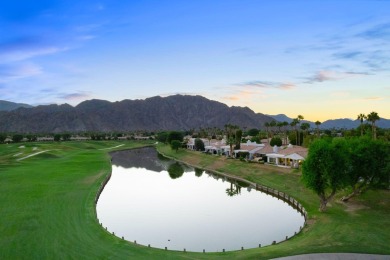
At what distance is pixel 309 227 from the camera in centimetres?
3409

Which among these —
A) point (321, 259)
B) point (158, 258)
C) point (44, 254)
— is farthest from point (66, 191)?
point (321, 259)

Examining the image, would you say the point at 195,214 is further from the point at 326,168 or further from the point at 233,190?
the point at 233,190

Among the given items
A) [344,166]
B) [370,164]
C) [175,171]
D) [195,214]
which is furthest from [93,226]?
[175,171]

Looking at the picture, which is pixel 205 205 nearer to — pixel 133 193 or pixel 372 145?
pixel 133 193

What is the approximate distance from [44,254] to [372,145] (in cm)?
3443

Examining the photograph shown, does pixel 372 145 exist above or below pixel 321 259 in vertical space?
above

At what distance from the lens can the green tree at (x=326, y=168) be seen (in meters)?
37.6

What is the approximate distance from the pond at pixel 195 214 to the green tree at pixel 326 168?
4.28 meters

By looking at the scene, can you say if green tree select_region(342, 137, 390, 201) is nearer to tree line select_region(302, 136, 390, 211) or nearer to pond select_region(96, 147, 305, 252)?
tree line select_region(302, 136, 390, 211)

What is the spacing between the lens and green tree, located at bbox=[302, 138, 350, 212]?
3759 centimetres

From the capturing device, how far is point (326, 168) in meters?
37.6

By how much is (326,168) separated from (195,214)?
15.4m

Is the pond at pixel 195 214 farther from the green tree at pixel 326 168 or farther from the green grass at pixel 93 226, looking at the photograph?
the green tree at pixel 326 168

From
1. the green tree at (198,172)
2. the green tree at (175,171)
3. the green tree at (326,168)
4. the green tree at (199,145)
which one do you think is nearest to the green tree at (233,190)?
the green tree at (198,172)
